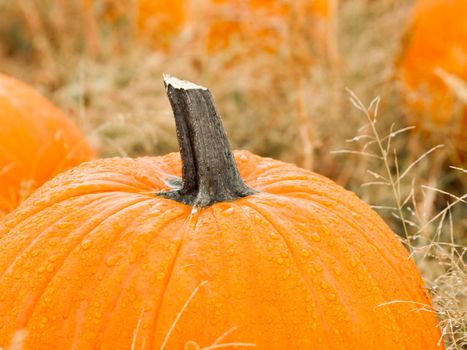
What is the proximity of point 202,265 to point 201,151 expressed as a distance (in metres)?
0.40

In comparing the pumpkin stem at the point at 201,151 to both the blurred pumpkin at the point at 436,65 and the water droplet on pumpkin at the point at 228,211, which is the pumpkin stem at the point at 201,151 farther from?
the blurred pumpkin at the point at 436,65

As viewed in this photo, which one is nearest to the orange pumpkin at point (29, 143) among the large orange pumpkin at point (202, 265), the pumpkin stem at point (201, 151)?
the large orange pumpkin at point (202, 265)

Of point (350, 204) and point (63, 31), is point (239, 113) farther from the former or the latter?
point (350, 204)

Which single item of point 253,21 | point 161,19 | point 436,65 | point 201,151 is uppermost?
point 161,19

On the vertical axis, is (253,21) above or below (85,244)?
above

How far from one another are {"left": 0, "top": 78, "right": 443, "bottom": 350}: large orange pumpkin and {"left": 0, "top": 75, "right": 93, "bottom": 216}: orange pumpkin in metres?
1.05

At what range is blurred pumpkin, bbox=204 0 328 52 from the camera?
5230 millimetres

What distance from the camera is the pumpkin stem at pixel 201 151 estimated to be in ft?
7.64

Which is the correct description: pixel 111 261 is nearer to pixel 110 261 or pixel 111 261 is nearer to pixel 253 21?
pixel 110 261

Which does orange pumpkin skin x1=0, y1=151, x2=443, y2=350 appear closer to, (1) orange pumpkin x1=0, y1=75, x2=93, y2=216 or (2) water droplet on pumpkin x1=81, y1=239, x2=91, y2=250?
(2) water droplet on pumpkin x1=81, y1=239, x2=91, y2=250

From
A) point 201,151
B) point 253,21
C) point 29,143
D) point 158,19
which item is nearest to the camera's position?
point 201,151

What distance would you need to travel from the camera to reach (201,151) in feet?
7.66

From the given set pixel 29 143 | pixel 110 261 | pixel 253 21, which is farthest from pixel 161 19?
pixel 110 261

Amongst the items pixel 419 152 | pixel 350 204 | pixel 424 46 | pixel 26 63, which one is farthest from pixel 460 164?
pixel 26 63
